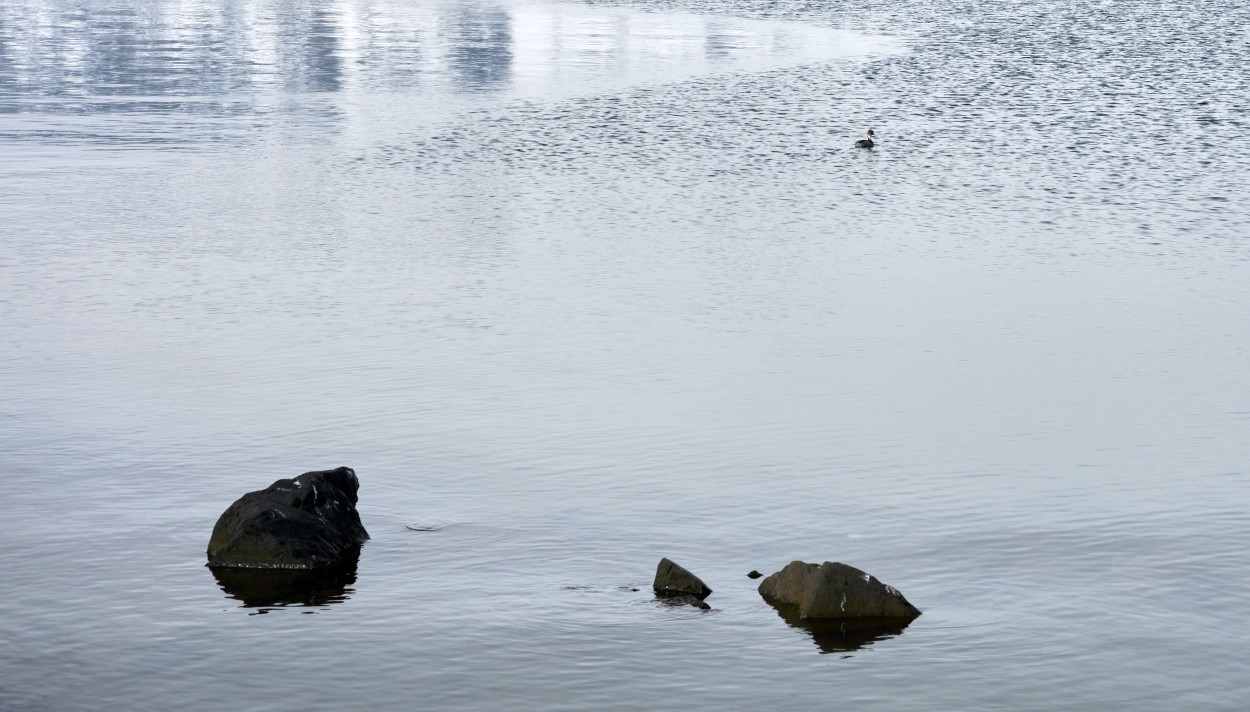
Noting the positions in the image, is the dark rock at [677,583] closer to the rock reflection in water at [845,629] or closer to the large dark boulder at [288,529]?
the rock reflection in water at [845,629]

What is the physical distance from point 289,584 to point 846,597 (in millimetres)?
5483

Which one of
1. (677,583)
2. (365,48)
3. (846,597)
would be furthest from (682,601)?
Result: (365,48)

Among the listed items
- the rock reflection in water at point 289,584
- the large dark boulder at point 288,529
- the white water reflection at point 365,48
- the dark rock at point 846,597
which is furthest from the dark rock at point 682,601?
the white water reflection at point 365,48

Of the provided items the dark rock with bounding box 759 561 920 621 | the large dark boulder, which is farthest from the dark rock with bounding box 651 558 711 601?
the large dark boulder

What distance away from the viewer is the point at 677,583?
54.1 feet

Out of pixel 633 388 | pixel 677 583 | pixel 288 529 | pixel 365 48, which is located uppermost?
pixel 365 48

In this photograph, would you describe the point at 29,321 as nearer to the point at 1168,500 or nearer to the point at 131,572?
the point at 131,572

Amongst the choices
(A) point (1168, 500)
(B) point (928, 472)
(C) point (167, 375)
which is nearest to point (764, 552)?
(B) point (928, 472)

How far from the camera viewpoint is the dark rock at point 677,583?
1650 centimetres

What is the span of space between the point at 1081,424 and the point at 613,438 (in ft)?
20.4

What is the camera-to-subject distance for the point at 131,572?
17062mm

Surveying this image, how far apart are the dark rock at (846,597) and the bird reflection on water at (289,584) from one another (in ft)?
14.5

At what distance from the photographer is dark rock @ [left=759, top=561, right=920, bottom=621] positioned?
52.9 ft

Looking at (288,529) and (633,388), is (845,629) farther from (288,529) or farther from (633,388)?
(633,388)
